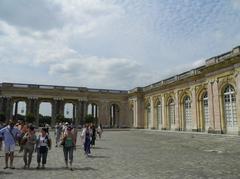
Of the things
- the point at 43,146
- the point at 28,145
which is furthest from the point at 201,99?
the point at 28,145

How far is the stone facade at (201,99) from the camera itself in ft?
79.4

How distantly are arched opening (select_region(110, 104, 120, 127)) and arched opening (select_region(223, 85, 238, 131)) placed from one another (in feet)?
103

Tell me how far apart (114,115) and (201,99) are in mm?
29729

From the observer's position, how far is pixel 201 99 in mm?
29938

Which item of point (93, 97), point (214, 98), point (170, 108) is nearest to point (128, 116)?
point (93, 97)

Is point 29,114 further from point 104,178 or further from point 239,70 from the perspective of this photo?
point 104,178

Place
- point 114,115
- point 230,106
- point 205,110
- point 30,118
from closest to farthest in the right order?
point 230,106
point 205,110
point 30,118
point 114,115

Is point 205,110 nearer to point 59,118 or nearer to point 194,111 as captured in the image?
point 194,111

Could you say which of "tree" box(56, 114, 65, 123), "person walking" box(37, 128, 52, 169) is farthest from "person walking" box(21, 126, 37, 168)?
"tree" box(56, 114, 65, 123)

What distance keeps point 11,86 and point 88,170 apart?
4160cm

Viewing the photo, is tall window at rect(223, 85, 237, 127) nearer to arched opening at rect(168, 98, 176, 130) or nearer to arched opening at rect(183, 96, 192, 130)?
arched opening at rect(183, 96, 192, 130)

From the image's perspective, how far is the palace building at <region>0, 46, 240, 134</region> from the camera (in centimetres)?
2480

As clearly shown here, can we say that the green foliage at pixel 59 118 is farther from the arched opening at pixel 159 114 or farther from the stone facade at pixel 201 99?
the arched opening at pixel 159 114

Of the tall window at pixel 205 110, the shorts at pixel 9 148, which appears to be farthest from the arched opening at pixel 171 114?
the shorts at pixel 9 148
